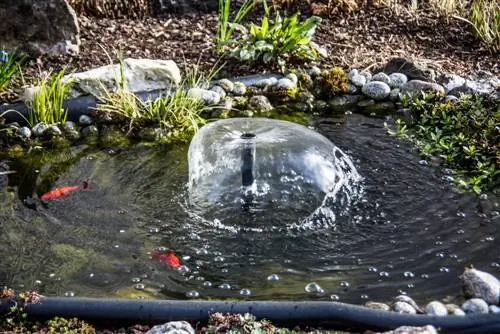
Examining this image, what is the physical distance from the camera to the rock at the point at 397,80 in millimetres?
7430

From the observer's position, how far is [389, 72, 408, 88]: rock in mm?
7430

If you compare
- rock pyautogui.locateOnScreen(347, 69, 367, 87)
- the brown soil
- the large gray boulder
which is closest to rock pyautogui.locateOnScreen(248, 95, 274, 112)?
the brown soil

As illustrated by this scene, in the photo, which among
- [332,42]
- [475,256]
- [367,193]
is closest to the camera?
[475,256]

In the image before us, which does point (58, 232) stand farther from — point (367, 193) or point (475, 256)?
point (475, 256)

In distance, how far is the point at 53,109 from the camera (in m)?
6.66

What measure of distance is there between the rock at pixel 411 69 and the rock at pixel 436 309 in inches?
151

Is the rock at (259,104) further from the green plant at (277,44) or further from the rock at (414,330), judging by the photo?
the rock at (414,330)

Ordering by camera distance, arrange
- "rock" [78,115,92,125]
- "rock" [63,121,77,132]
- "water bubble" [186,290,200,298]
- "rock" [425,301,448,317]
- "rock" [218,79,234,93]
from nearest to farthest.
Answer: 1. "rock" [425,301,448,317]
2. "water bubble" [186,290,200,298]
3. "rock" [63,121,77,132]
4. "rock" [78,115,92,125]
5. "rock" [218,79,234,93]

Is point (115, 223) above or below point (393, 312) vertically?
below

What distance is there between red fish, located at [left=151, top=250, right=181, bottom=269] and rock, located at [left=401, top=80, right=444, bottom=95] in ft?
11.4

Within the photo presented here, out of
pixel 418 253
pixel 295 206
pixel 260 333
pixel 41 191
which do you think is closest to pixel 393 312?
pixel 260 333

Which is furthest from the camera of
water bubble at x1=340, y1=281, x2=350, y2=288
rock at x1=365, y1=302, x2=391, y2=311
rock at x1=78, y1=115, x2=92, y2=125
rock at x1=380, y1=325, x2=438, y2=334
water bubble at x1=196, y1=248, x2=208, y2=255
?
rock at x1=78, y1=115, x2=92, y2=125

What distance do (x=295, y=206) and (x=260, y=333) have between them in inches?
68.1

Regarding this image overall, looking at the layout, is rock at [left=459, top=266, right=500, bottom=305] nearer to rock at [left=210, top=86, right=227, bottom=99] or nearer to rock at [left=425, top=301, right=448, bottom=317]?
rock at [left=425, top=301, right=448, bottom=317]
